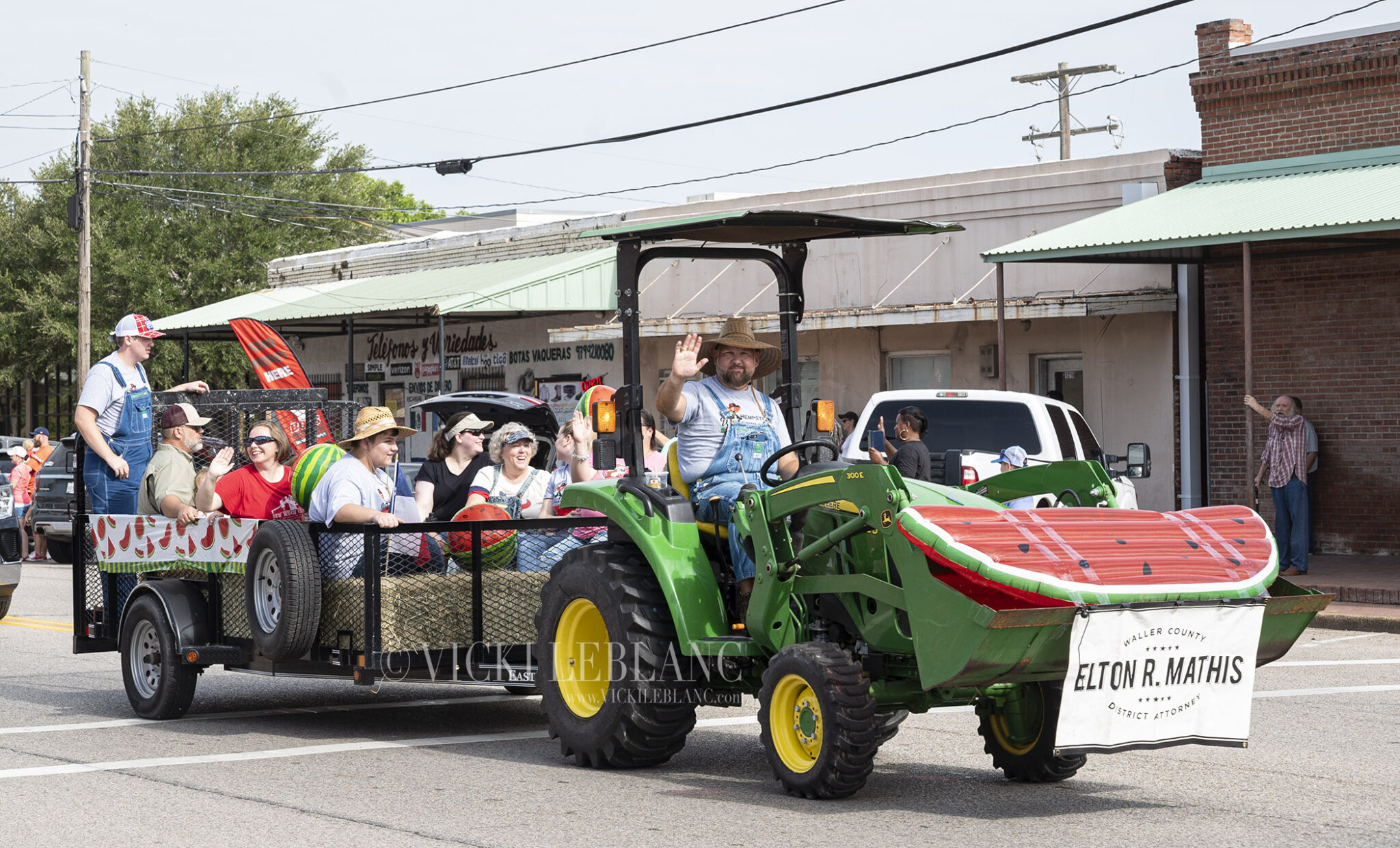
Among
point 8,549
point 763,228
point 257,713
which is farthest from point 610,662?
point 8,549

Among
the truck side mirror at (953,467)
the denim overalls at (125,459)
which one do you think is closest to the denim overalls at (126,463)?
the denim overalls at (125,459)

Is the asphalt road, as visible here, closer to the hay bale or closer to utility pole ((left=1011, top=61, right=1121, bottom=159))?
the hay bale

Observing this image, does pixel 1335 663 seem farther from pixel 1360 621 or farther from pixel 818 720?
pixel 818 720

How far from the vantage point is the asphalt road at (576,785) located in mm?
6531

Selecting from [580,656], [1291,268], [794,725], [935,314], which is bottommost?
[794,725]

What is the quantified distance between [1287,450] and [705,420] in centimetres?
1197

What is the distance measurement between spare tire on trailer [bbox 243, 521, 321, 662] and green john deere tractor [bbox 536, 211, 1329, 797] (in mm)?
1252

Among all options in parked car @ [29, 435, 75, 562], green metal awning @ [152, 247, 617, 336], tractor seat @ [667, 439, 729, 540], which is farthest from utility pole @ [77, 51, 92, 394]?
tractor seat @ [667, 439, 729, 540]

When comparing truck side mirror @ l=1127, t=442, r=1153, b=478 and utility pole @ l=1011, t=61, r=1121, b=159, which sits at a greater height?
utility pole @ l=1011, t=61, r=1121, b=159

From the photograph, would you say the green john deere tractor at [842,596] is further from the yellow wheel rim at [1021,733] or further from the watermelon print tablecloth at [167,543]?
the watermelon print tablecloth at [167,543]

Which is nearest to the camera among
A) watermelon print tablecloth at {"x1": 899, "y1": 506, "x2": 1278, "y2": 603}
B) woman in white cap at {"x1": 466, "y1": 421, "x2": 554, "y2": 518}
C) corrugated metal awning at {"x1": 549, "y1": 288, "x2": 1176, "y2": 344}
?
watermelon print tablecloth at {"x1": 899, "y1": 506, "x2": 1278, "y2": 603}

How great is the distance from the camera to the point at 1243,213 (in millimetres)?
18188

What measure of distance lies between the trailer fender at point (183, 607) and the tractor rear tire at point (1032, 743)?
179 inches

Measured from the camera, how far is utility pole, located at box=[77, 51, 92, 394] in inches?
1275
